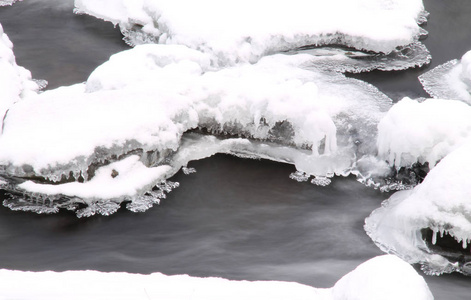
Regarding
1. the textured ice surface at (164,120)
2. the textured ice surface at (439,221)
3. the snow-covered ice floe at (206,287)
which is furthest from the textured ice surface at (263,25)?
the snow-covered ice floe at (206,287)

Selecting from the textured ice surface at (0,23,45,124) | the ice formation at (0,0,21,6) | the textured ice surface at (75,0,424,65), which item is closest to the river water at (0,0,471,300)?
the textured ice surface at (0,23,45,124)

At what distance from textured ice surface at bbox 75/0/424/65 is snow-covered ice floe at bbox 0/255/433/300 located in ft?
16.0

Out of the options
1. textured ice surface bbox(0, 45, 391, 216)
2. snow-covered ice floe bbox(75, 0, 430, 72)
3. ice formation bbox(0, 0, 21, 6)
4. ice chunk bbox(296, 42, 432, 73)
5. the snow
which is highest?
ice formation bbox(0, 0, 21, 6)

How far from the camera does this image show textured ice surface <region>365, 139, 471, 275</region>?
546 centimetres

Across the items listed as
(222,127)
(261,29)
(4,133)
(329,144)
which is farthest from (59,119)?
(261,29)

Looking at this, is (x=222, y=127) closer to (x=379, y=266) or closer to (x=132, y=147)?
(x=132, y=147)

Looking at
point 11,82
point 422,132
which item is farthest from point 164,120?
point 422,132

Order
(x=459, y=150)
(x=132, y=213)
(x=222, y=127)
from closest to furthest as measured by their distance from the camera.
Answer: (x=459, y=150) → (x=132, y=213) → (x=222, y=127)

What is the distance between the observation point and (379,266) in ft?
12.5

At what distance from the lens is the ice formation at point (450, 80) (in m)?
8.45

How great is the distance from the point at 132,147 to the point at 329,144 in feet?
7.26

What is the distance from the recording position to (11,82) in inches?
322

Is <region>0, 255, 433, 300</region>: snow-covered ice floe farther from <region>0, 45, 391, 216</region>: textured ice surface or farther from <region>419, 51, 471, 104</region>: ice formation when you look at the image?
<region>419, 51, 471, 104</region>: ice formation

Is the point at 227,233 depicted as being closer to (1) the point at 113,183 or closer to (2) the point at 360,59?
(1) the point at 113,183
